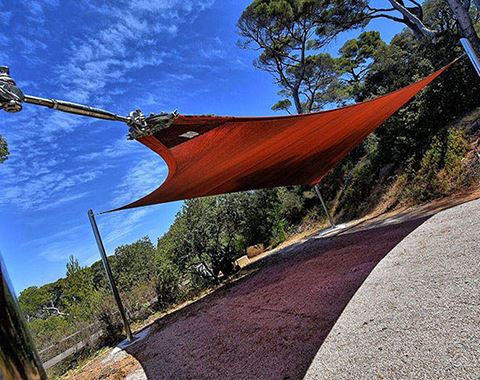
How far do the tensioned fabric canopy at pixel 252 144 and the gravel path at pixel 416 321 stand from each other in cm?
170

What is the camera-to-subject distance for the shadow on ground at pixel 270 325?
7.20ft

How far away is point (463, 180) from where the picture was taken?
5.52 meters

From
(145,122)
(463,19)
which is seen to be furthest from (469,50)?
(463,19)

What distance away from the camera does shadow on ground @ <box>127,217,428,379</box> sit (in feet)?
7.20

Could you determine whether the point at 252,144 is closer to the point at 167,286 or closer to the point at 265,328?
the point at 265,328

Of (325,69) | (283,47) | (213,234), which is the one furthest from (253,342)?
(325,69)

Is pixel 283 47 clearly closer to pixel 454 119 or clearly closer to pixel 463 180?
pixel 454 119

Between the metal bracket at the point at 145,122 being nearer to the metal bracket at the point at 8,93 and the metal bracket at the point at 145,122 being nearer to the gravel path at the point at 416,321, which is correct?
the metal bracket at the point at 8,93

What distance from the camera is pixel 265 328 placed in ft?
9.05

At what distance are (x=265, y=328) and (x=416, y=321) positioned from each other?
134 centimetres

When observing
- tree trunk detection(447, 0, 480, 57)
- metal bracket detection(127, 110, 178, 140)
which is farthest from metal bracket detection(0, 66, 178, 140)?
tree trunk detection(447, 0, 480, 57)

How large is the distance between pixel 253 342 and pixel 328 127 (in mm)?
2600

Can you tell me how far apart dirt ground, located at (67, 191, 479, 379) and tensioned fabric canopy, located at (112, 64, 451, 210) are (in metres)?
1.59

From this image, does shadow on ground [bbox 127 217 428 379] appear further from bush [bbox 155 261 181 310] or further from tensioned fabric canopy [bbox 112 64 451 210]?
bush [bbox 155 261 181 310]
